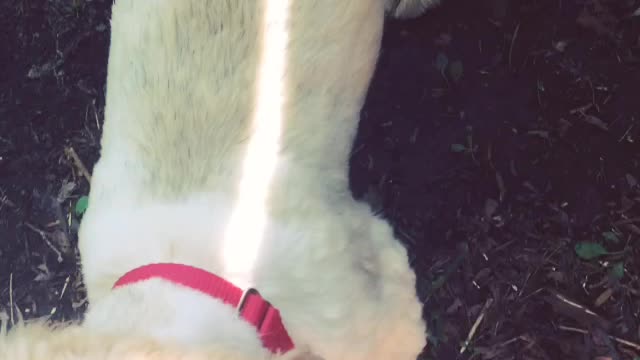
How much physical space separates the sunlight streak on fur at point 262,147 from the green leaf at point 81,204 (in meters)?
1.04

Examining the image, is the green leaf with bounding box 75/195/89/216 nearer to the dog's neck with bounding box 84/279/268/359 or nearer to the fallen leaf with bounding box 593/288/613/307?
the dog's neck with bounding box 84/279/268/359

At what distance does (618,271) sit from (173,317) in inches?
49.4

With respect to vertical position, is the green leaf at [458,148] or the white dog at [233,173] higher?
the white dog at [233,173]

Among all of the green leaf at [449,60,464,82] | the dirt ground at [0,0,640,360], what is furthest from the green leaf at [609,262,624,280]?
the green leaf at [449,60,464,82]

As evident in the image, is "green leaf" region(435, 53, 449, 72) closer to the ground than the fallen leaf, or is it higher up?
higher up

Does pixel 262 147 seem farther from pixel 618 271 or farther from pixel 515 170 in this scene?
pixel 618 271

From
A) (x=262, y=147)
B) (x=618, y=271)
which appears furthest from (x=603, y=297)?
(x=262, y=147)

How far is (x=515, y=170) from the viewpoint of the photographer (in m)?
2.20

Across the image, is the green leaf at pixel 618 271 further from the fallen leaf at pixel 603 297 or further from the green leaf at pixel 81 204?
the green leaf at pixel 81 204

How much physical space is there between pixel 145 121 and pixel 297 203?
0.35 metres

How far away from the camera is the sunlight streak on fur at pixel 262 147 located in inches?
61.7

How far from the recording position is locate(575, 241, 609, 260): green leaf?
2.14 meters

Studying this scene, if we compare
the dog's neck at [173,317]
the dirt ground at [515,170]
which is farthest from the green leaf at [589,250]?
the dog's neck at [173,317]

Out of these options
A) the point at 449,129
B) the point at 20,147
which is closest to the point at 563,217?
the point at 449,129
